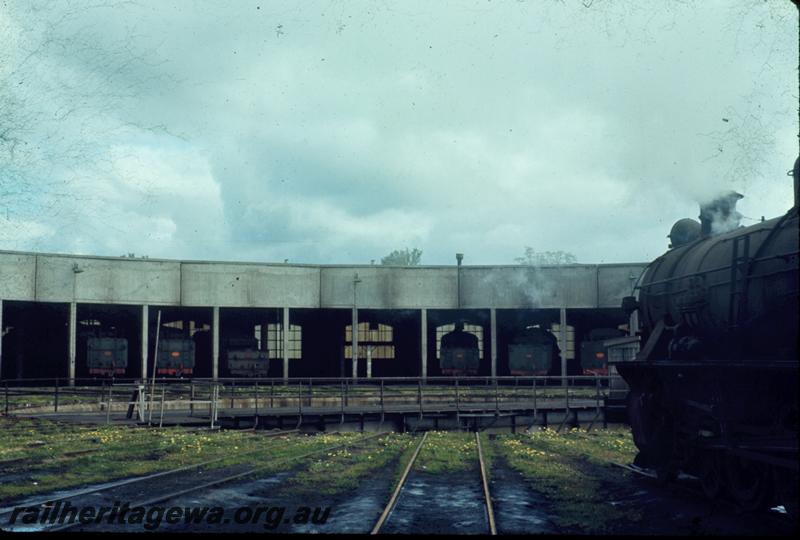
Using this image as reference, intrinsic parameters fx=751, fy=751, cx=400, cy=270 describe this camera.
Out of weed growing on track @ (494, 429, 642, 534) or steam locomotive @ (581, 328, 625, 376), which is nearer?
weed growing on track @ (494, 429, 642, 534)

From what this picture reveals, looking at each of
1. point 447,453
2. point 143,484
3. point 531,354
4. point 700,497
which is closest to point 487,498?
point 700,497

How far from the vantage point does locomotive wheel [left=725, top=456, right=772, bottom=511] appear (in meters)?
8.30

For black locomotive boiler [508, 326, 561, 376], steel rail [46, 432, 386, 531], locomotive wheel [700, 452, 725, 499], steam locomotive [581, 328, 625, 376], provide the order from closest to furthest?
steel rail [46, 432, 386, 531] < locomotive wheel [700, 452, 725, 499] < steam locomotive [581, 328, 625, 376] < black locomotive boiler [508, 326, 561, 376]

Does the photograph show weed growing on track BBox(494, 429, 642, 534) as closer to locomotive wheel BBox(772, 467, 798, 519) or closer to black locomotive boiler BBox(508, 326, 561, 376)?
locomotive wheel BBox(772, 467, 798, 519)

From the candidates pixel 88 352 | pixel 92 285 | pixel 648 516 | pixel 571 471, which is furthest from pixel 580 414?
pixel 88 352

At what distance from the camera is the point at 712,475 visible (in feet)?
31.3

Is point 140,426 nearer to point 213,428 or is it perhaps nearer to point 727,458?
point 213,428

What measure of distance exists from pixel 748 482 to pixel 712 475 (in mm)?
716

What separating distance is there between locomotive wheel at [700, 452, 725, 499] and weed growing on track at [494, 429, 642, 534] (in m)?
1.19

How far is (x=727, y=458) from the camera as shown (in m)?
9.05

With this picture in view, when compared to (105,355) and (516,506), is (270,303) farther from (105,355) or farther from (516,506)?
(516,506)

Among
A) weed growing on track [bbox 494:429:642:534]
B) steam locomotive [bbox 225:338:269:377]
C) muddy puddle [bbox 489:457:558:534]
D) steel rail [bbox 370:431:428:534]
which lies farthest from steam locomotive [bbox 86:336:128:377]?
muddy puddle [bbox 489:457:558:534]

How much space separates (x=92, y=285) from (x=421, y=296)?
14.7 metres

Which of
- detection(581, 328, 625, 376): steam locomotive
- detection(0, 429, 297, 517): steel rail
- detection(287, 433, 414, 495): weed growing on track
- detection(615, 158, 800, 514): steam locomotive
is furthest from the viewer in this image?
detection(581, 328, 625, 376): steam locomotive
